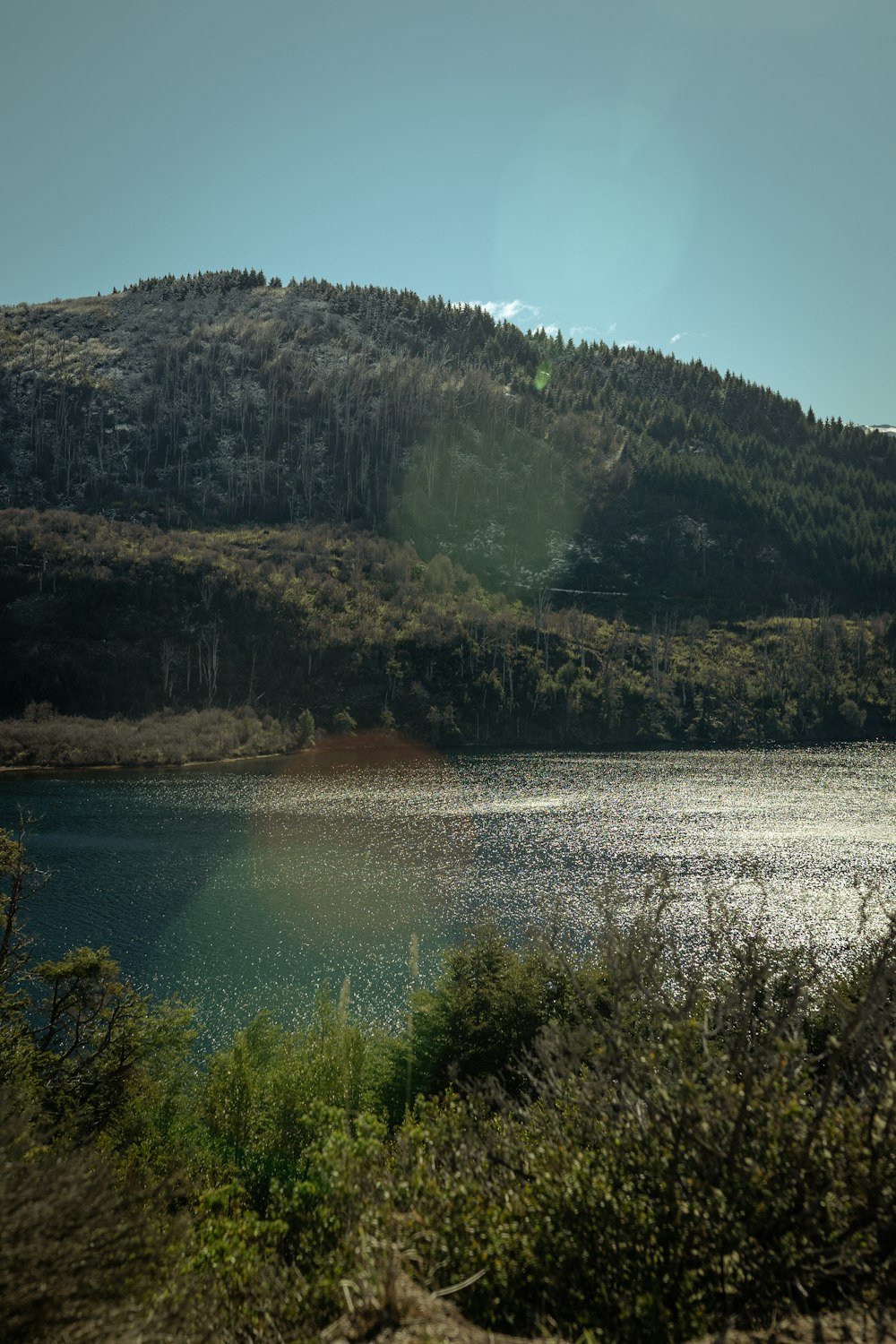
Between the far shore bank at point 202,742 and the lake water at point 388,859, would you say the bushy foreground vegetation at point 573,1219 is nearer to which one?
the lake water at point 388,859

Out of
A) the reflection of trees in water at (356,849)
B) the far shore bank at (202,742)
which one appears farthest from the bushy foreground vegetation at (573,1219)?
the far shore bank at (202,742)

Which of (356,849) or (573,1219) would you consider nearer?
(573,1219)

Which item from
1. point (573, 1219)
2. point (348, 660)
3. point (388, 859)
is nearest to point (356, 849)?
point (388, 859)

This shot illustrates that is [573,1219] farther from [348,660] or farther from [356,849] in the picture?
[348,660]

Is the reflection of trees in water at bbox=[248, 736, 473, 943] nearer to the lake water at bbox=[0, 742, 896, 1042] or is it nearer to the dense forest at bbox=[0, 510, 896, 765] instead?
the lake water at bbox=[0, 742, 896, 1042]

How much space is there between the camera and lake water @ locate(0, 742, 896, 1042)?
44125 millimetres

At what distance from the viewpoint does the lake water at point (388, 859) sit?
1737 inches

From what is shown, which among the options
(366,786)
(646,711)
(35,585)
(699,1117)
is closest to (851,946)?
(699,1117)

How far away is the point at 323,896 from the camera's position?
55562mm

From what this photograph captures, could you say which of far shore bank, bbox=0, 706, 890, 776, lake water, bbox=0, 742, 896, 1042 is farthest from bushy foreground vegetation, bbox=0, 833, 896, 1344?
far shore bank, bbox=0, 706, 890, 776

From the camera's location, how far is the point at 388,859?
6500cm

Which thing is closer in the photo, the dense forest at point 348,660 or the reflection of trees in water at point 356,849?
the reflection of trees in water at point 356,849

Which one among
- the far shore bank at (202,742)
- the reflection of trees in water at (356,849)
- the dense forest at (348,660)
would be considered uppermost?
the dense forest at (348,660)

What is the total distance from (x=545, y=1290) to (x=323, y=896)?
4693 centimetres
